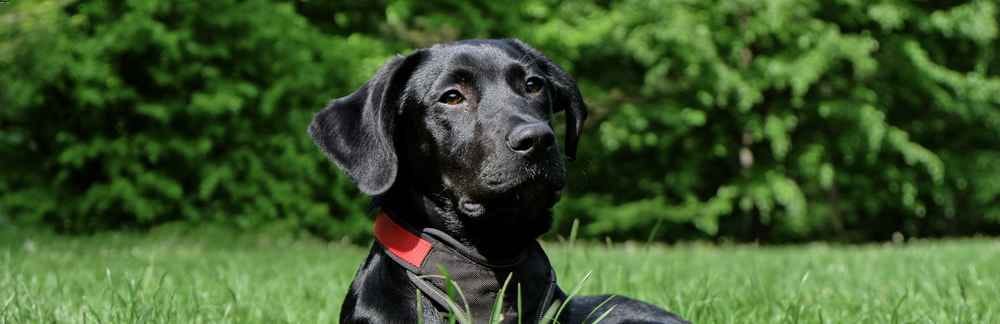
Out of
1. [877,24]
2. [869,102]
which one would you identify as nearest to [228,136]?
[869,102]

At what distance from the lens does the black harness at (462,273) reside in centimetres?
297

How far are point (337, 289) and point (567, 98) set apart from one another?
2470 millimetres

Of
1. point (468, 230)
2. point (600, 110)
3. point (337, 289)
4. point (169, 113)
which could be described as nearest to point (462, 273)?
point (468, 230)

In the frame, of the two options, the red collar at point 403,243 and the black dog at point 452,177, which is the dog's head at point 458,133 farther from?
the red collar at point 403,243

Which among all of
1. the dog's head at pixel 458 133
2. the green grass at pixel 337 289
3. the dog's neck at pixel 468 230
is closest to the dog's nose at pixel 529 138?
the dog's head at pixel 458 133

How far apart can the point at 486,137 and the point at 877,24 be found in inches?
716

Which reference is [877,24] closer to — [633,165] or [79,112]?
[633,165]

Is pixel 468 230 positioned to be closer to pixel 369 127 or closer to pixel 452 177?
pixel 452 177

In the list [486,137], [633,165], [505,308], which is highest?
[486,137]

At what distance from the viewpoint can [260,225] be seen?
47.4 ft

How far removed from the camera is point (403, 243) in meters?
3.01

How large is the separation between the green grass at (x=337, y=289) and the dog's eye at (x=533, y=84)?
1060 millimetres

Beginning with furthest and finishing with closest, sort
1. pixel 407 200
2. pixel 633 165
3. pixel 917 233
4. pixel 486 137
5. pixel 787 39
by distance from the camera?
pixel 917 233 → pixel 633 165 → pixel 787 39 → pixel 407 200 → pixel 486 137

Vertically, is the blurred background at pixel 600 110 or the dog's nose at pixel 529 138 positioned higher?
the dog's nose at pixel 529 138
